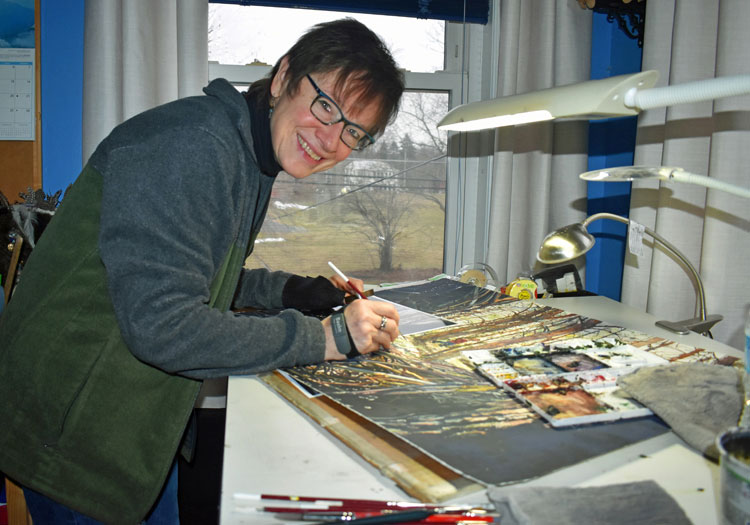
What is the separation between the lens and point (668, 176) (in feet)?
3.17

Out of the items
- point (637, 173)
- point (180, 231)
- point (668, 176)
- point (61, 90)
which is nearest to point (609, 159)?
point (637, 173)

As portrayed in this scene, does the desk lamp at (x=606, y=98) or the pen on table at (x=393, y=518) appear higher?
the desk lamp at (x=606, y=98)

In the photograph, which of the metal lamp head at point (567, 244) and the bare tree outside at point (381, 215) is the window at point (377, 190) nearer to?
the bare tree outside at point (381, 215)

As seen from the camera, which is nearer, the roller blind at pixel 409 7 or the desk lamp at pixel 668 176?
the desk lamp at pixel 668 176

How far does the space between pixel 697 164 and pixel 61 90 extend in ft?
6.24

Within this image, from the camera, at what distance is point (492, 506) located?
1.76 feet

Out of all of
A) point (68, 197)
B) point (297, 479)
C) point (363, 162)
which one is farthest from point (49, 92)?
point (297, 479)

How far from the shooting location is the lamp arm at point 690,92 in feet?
2.23

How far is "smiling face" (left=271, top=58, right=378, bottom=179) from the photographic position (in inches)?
36.2

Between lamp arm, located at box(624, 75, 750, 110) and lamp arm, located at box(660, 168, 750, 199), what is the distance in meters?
0.17

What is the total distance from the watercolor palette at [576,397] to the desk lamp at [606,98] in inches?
15.4

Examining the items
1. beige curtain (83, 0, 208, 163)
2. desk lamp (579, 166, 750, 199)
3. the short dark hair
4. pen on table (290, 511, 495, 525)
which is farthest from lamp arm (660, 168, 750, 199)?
beige curtain (83, 0, 208, 163)

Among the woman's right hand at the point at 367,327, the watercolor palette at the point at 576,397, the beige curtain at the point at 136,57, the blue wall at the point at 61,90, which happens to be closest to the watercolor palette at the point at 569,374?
the watercolor palette at the point at 576,397

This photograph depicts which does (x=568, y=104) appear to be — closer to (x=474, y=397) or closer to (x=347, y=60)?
(x=347, y=60)
